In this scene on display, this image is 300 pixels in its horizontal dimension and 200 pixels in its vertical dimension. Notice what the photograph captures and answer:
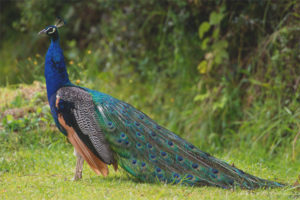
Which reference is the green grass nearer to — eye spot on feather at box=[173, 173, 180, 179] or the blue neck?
eye spot on feather at box=[173, 173, 180, 179]

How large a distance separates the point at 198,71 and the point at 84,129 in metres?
4.32

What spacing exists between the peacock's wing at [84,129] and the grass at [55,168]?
25cm

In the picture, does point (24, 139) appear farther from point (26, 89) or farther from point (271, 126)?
point (271, 126)

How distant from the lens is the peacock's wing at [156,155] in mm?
4082

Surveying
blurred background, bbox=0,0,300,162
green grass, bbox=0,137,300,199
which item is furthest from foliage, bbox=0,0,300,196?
green grass, bbox=0,137,300,199

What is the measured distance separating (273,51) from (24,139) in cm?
409

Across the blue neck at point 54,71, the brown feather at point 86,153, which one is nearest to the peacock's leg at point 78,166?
the brown feather at point 86,153

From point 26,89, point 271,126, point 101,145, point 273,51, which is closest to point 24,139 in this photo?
point 26,89

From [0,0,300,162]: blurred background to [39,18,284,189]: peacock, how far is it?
202cm

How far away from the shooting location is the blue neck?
456 centimetres

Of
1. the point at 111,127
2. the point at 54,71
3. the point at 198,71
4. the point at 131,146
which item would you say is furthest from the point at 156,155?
the point at 198,71

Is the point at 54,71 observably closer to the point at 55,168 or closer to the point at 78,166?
the point at 78,166

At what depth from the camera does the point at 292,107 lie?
6.59 m

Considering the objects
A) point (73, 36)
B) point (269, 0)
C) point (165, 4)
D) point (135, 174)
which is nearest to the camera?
point (135, 174)
